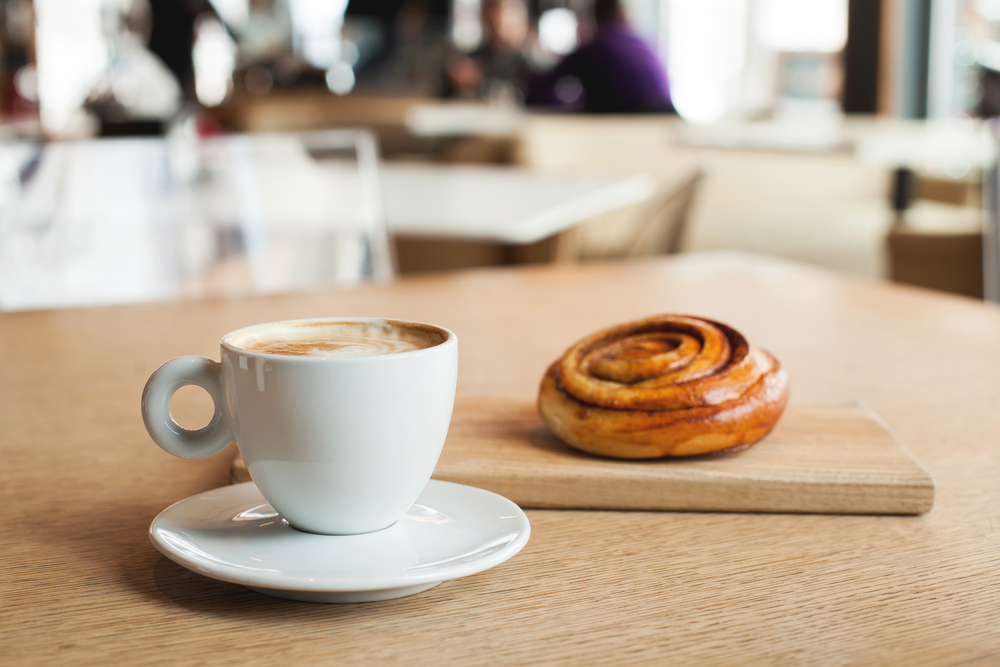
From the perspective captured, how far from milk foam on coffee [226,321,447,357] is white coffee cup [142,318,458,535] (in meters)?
0.01

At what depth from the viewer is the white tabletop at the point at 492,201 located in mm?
1405

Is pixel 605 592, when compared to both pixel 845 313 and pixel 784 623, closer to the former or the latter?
pixel 784 623

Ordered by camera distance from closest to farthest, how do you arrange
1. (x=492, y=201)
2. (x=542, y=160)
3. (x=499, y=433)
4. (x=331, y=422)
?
(x=331, y=422)
(x=499, y=433)
(x=492, y=201)
(x=542, y=160)

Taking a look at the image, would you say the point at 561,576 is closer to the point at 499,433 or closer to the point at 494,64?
the point at 499,433

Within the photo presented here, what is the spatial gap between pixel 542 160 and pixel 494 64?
442 centimetres

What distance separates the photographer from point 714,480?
352 millimetres

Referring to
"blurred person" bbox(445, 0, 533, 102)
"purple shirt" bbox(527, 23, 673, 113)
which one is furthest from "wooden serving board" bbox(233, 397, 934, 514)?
"blurred person" bbox(445, 0, 533, 102)

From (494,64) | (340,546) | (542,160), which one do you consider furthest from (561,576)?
(494,64)

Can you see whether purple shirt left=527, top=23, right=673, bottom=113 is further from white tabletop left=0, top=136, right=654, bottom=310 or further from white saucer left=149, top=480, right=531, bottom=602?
white saucer left=149, top=480, right=531, bottom=602

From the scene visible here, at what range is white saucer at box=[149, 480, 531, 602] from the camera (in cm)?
26

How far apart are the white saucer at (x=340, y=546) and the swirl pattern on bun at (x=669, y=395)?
6cm

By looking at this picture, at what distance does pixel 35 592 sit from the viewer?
286mm

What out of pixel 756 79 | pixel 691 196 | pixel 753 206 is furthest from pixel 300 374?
Result: pixel 756 79

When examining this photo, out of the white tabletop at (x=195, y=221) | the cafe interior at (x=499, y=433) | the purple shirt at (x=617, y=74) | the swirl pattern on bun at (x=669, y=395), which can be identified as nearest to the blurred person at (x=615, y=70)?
the purple shirt at (x=617, y=74)
